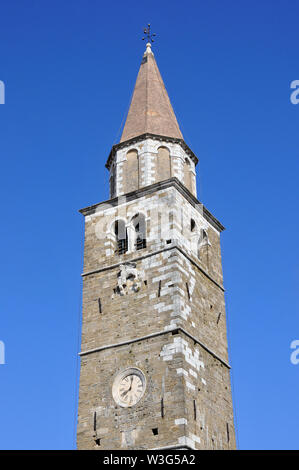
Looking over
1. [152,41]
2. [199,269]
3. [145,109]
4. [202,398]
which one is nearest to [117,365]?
[202,398]

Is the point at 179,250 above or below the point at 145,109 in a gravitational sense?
below

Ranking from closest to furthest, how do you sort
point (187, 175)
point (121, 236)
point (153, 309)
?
point (153, 309)
point (121, 236)
point (187, 175)

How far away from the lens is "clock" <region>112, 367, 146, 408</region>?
890 inches

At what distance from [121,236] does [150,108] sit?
6.35 meters

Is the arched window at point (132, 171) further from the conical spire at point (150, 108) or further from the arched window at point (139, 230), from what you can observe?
the arched window at point (139, 230)

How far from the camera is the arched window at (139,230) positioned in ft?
84.6

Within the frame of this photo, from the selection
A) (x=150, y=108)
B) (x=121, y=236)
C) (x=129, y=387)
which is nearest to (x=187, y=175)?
(x=150, y=108)

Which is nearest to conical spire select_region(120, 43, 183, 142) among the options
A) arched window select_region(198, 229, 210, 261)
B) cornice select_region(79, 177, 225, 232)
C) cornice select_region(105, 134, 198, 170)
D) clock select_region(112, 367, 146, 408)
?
cornice select_region(105, 134, 198, 170)

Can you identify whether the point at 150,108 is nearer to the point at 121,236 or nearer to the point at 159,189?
the point at 159,189

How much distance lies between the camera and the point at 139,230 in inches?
1033

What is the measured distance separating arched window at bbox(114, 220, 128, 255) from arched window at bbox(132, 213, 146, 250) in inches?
15.7

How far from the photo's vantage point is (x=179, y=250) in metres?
24.7

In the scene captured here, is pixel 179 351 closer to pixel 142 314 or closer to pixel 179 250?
pixel 142 314
